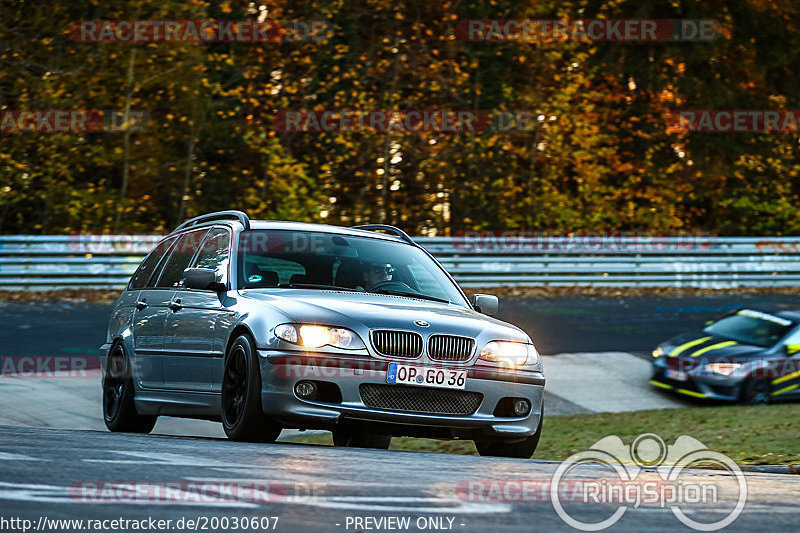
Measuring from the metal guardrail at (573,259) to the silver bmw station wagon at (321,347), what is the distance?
573 inches

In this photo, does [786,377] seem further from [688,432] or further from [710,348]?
[688,432]

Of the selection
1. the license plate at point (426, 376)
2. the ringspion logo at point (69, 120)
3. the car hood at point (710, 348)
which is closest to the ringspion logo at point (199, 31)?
the ringspion logo at point (69, 120)

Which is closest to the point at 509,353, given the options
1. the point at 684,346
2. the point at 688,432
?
the point at 688,432

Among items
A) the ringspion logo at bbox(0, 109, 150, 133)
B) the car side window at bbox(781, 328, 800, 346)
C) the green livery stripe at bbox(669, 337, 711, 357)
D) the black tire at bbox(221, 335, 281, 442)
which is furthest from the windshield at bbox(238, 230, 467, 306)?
the ringspion logo at bbox(0, 109, 150, 133)

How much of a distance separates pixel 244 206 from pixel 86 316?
10.3 meters

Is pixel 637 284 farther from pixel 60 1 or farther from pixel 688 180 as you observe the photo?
pixel 60 1

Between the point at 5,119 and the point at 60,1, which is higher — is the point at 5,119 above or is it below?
below

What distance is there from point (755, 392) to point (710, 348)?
828mm

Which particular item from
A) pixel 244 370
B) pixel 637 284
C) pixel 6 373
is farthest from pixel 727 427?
pixel 637 284

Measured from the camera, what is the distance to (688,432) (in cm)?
1255

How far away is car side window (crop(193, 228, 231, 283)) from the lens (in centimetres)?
888

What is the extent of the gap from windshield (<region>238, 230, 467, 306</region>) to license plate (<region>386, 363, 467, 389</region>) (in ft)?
3.57

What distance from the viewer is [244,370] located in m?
7.84

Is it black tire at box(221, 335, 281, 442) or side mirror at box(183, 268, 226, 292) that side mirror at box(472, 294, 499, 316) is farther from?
black tire at box(221, 335, 281, 442)
